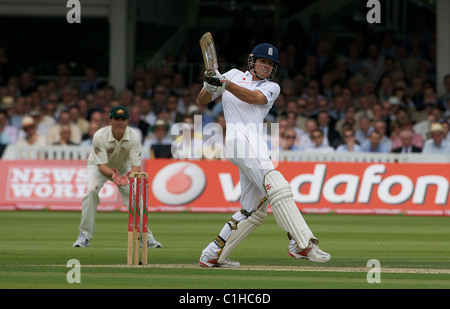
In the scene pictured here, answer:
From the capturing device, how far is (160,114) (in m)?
19.0

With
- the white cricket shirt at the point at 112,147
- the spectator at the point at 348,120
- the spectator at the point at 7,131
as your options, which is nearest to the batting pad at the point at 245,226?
the white cricket shirt at the point at 112,147

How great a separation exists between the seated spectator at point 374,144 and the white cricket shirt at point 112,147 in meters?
Result: 7.37

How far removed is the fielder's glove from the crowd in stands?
9.53m

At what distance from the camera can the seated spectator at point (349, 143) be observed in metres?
17.7

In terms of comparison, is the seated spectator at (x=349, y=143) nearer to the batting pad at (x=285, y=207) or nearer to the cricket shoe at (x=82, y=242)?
the cricket shoe at (x=82, y=242)

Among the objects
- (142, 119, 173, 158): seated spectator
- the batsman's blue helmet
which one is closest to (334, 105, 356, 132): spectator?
(142, 119, 173, 158): seated spectator

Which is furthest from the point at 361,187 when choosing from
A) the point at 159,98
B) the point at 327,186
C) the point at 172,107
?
the point at 159,98

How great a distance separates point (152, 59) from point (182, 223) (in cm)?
878

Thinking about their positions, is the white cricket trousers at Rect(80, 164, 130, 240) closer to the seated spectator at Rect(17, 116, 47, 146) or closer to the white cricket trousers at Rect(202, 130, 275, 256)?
the white cricket trousers at Rect(202, 130, 275, 256)

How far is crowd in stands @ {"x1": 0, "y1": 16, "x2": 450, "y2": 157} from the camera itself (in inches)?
713

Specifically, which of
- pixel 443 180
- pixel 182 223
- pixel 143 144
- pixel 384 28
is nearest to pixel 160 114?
pixel 143 144

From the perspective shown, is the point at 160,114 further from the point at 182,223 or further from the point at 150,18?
the point at 150,18

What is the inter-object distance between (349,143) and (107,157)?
289 inches

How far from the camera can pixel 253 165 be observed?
8.47 metres
